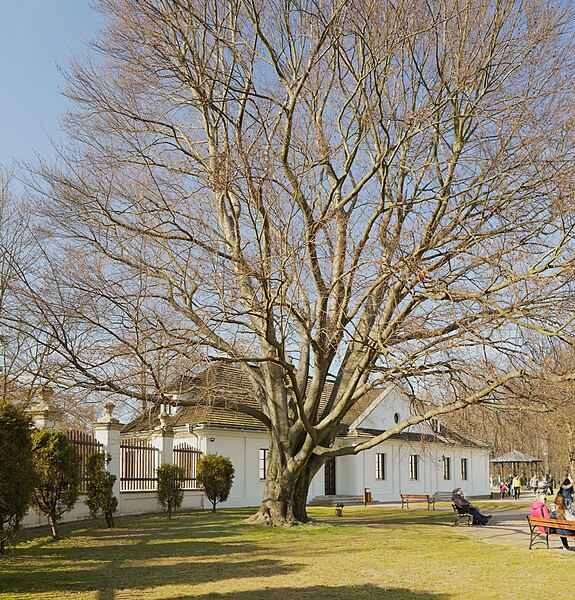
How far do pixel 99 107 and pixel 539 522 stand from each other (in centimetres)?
1328

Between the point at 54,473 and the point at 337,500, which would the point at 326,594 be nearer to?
the point at 54,473

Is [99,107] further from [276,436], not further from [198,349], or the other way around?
[276,436]

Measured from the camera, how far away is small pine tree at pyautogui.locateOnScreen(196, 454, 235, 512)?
79.9 feet

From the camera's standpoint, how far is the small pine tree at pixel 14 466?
9219 millimetres

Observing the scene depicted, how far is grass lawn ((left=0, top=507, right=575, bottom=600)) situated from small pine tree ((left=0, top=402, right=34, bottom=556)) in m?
0.91

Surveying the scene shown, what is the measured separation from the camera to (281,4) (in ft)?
47.9

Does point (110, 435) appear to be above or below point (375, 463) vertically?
above

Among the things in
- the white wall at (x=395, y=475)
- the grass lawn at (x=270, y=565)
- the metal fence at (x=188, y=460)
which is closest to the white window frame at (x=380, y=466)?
the white wall at (x=395, y=475)

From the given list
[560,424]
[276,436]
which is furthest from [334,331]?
[560,424]

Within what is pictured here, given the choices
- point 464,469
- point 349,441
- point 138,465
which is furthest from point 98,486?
point 464,469

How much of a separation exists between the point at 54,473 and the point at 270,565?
17.8ft

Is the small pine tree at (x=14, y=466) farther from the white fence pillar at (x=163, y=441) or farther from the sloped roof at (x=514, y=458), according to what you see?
the sloped roof at (x=514, y=458)

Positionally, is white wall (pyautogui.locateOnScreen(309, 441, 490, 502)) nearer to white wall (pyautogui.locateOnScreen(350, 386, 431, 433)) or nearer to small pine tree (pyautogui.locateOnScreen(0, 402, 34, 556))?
white wall (pyautogui.locateOnScreen(350, 386, 431, 433))

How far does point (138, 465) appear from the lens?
2375cm
